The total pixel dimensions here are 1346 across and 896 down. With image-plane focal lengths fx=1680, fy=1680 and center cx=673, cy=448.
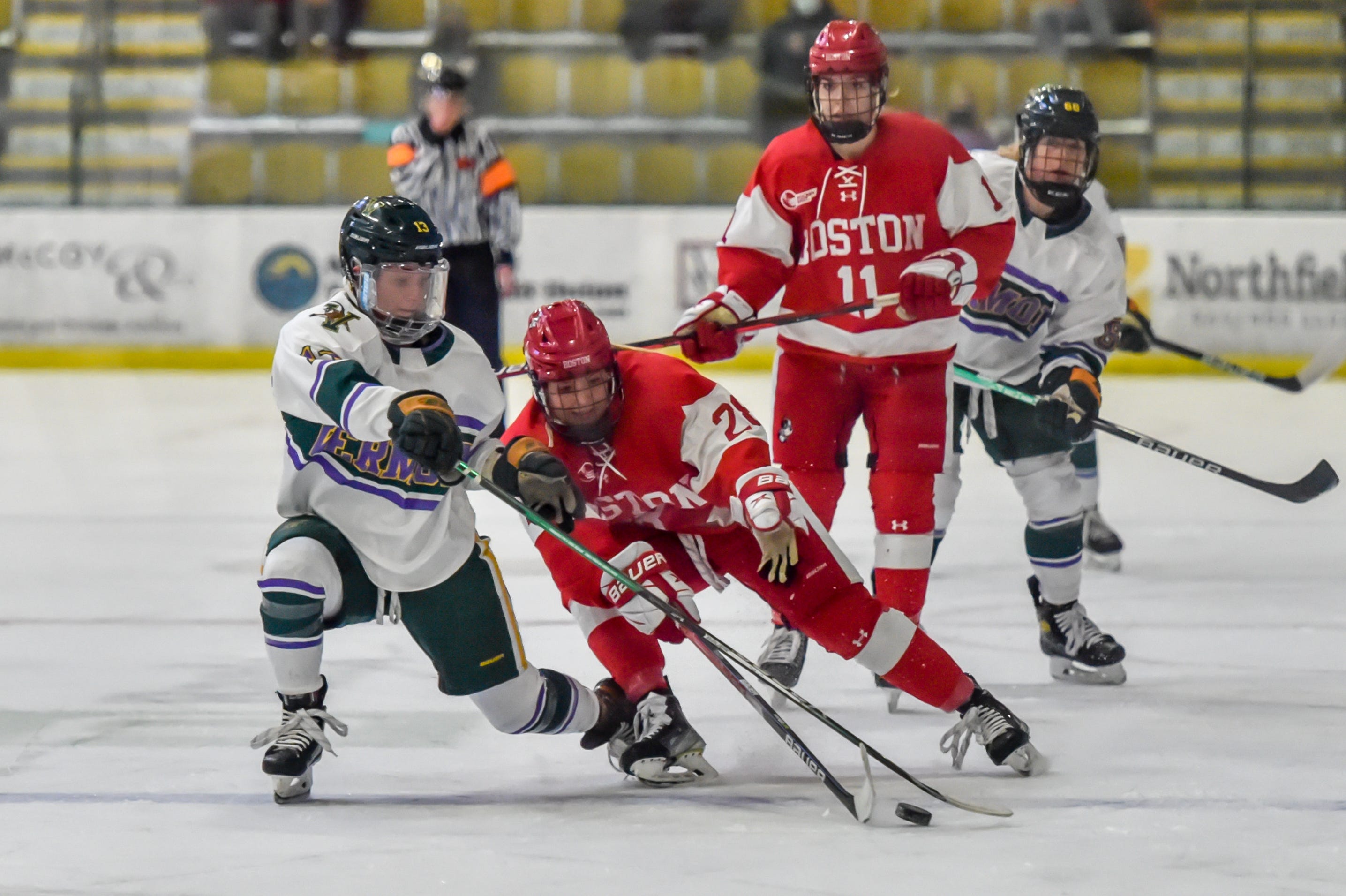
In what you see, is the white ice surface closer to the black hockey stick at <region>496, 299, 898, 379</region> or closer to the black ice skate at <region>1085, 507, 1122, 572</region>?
the black ice skate at <region>1085, 507, 1122, 572</region>

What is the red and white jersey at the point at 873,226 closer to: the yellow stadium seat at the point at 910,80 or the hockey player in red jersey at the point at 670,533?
the hockey player in red jersey at the point at 670,533

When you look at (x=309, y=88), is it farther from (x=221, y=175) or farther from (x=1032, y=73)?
(x=1032, y=73)

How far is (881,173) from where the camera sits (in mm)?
3191

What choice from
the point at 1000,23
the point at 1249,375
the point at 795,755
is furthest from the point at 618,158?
the point at 795,755

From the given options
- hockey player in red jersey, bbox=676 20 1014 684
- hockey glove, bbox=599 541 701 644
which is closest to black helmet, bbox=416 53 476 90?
hockey player in red jersey, bbox=676 20 1014 684

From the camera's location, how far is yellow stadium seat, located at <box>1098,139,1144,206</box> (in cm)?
833

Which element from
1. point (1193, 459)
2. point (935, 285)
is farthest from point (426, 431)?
point (1193, 459)

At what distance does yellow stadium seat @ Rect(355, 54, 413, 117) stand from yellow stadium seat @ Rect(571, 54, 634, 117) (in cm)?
89

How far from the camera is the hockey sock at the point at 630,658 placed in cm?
277

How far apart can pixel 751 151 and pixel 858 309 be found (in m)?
5.56

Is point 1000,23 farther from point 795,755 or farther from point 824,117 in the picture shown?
point 795,755

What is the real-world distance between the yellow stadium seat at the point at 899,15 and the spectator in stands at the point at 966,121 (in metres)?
0.49

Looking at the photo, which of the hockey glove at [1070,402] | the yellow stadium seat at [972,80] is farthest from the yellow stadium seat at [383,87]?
the hockey glove at [1070,402]

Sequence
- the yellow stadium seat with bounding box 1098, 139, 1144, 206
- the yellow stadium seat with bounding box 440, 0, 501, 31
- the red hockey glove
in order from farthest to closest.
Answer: the yellow stadium seat with bounding box 440, 0, 501, 31 → the yellow stadium seat with bounding box 1098, 139, 1144, 206 → the red hockey glove
